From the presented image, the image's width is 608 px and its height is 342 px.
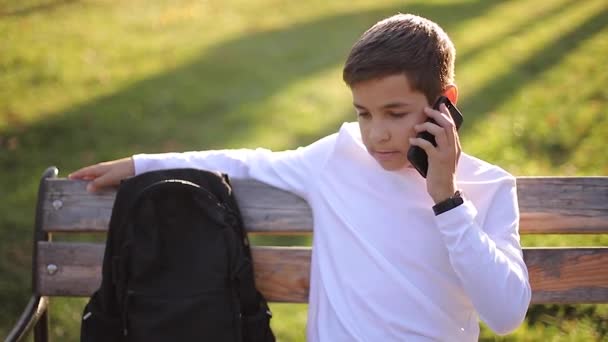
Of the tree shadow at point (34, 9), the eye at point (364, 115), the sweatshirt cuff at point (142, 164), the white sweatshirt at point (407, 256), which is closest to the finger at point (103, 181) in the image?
the sweatshirt cuff at point (142, 164)

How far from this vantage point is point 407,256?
7.89ft

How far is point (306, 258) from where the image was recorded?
9.37 ft

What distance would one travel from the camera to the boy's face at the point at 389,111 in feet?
7.56

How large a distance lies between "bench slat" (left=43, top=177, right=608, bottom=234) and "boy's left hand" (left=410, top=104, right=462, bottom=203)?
727 mm

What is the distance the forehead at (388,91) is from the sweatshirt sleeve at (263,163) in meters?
0.44

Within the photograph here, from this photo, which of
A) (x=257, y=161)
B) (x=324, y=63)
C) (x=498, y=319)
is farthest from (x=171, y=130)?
(x=498, y=319)

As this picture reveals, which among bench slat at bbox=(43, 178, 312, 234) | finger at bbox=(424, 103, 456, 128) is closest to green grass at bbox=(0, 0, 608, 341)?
bench slat at bbox=(43, 178, 312, 234)

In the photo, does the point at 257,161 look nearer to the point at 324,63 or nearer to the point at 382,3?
the point at 324,63

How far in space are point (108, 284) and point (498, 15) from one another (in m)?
8.37

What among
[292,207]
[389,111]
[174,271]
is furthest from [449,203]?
[174,271]

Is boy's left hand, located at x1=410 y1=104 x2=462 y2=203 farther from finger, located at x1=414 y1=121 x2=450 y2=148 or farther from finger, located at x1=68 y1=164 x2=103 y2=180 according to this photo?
finger, located at x1=68 y1=164 x2=103 y2=180

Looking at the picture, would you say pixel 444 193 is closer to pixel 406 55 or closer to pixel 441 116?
pixel 441 116

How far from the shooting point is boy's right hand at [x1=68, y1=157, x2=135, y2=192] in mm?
2801

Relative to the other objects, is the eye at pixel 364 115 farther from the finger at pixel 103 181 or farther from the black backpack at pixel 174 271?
the finger at pixel 103 181
